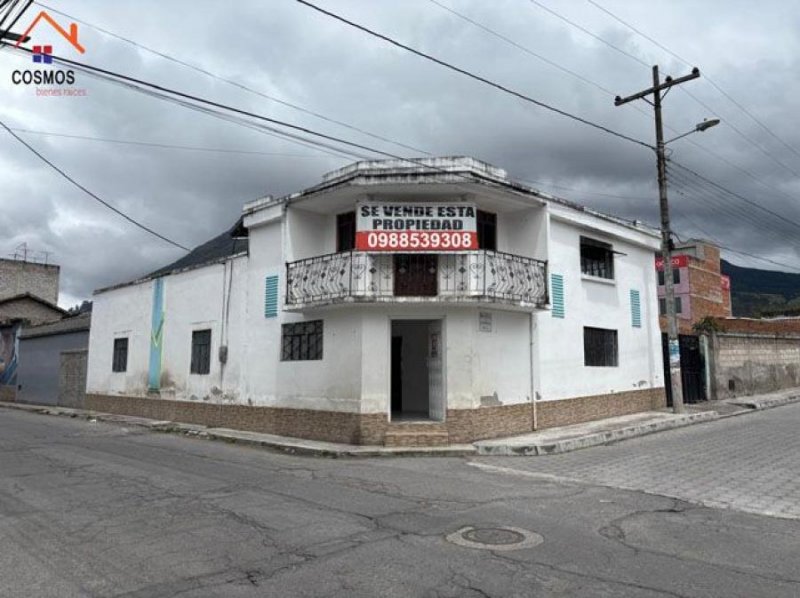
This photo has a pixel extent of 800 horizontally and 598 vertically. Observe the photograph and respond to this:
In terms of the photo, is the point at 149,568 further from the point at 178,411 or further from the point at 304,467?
the point at 178,411

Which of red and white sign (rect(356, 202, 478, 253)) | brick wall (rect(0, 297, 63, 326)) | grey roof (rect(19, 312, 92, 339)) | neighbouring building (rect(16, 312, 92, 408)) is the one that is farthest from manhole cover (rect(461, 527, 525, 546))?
brick wall (rect(0, 297, 63, 326))

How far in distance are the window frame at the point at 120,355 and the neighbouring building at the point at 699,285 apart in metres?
51.3

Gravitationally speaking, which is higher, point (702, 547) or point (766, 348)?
point (766, 348)

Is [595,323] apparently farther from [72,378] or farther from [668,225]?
[72,378]

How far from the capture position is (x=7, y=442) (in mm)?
14047

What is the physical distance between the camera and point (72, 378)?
26.3 meters

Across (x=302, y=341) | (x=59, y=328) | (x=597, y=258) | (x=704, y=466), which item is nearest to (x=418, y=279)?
(x=302, y=341)

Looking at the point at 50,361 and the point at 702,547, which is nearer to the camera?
the point at 702,547

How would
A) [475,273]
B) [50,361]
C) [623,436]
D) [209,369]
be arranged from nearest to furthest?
[475,273] → [623,436] → [209,369] → [50,361]

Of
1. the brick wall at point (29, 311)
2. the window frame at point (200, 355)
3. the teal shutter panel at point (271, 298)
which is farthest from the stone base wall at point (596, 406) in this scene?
the brick wall at point (29, 311)

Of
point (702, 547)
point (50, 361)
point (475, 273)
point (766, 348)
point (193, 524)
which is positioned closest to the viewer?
point (702, 547)

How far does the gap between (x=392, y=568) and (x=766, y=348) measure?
25.4 m

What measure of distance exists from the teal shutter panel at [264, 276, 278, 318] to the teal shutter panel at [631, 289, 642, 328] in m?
10.8

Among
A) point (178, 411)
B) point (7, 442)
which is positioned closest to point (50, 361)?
point (178, 411)
